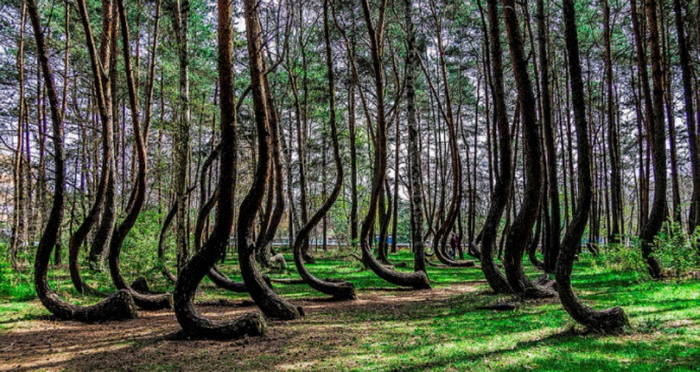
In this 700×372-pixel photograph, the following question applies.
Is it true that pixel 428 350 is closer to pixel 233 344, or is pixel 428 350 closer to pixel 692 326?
pixel 233 344

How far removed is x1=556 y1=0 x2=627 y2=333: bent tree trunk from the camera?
595 centimetres

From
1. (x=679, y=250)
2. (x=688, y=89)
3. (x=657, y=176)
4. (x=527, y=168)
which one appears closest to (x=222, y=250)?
(x=527, y=168)

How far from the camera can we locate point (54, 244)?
8203 mm

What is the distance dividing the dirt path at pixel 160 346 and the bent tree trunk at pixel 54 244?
29cm

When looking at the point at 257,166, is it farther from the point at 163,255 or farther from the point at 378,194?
the point at 163,255

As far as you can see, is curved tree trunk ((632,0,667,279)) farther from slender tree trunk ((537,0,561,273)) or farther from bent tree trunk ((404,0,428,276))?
bent tree trunk ((404,0,428,276))

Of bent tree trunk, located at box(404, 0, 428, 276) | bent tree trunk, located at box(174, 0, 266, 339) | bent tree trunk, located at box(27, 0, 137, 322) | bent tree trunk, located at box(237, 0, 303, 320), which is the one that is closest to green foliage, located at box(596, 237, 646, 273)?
bent tree trunk, located at box(404, 0, 428, 276)

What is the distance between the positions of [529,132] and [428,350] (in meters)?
4.52

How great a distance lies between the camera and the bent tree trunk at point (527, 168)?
27.3 ft

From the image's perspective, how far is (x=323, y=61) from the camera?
78.8 ft

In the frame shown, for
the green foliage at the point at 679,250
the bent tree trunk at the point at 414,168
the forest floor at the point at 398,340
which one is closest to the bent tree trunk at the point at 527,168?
the forest floor at the point at 398,340

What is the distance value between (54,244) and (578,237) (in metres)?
8.39

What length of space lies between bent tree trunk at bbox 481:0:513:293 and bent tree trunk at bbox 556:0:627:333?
2976mm

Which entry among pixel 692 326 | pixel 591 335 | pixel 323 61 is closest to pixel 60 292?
pixel 591 335
